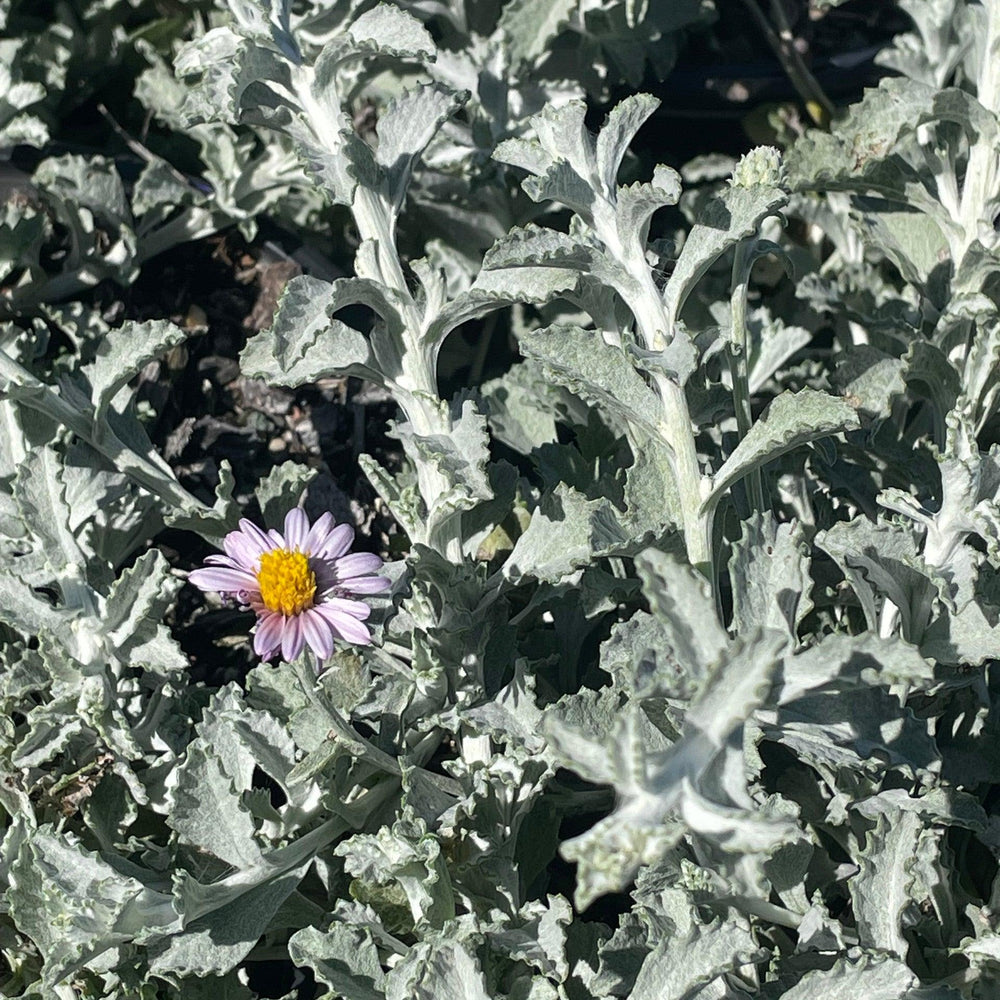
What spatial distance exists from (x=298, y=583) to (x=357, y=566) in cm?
7

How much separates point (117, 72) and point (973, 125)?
4.92ft

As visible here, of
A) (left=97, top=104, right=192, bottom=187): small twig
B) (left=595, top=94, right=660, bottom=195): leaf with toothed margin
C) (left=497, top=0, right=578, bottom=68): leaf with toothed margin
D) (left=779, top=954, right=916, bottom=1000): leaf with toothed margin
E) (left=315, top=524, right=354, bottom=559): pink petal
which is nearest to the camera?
(left=779, top=954, right=916, bottom=1000): leaf with toothed margin

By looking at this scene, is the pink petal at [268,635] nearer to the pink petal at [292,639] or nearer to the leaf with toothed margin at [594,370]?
the pink petal at [292,639]

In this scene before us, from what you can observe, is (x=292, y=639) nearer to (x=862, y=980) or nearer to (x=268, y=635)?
(x=268, y=635)

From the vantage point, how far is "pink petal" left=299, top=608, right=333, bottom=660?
1.41 metres

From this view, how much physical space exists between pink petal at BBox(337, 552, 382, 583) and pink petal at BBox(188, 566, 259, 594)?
0.33 ft

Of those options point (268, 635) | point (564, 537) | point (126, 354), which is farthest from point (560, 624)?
point (126, 354)

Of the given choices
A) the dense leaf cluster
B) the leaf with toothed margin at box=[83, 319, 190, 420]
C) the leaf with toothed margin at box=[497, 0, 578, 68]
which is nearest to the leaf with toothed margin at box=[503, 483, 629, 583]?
the dense leaf cluster

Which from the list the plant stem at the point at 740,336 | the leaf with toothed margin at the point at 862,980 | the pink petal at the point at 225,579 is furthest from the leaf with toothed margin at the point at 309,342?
the leaf with toothed margin at the point at 862,980

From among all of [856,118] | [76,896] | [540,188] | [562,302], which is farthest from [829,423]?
[562,302]

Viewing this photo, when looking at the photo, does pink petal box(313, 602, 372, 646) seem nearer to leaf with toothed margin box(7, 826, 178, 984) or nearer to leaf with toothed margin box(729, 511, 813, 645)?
leaf with toothed margin box(7, 826, 178, 984)

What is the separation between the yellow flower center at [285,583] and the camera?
4.83 feet

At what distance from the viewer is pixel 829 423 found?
1.13 meters

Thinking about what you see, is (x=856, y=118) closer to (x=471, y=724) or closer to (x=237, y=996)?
(x=471, y=724)
